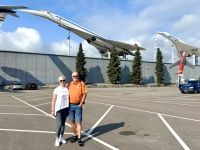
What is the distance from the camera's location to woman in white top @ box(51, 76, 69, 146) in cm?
518

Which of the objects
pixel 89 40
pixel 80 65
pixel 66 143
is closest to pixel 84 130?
pixel 66 143

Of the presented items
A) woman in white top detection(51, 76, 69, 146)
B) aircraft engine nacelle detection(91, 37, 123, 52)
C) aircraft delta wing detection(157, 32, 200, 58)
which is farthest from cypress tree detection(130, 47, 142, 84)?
woman in white top detection(51, 76, 69, 146)

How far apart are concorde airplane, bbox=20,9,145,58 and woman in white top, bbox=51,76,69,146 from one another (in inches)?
1865

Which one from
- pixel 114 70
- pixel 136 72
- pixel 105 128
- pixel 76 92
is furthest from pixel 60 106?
pixel 136 72

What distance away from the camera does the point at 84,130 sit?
6582 mm

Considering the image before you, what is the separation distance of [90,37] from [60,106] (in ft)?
179

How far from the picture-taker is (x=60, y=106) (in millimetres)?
5184

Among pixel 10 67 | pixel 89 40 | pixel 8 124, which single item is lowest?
pixel 8 124

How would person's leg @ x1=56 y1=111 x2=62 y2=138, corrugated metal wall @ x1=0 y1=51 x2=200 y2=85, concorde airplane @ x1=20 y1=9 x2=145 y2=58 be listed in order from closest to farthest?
person's leg @ x1=56 y1=111 x2=62 y2=138 → corrugated metal wall @ x1=0 y1=51 x2=200 y2=85 → concorde airplane @ x1=20 y1=9 x2=145 y2=58

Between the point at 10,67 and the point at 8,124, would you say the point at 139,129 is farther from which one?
the point at 10,67

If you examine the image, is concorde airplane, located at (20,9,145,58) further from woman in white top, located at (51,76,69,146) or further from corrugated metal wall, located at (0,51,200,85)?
woman in white top, located at (51,76,69,146)

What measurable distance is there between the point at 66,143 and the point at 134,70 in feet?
157

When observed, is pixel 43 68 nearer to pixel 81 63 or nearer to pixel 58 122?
pixel 81 63

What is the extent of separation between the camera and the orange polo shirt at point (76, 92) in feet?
17.5
